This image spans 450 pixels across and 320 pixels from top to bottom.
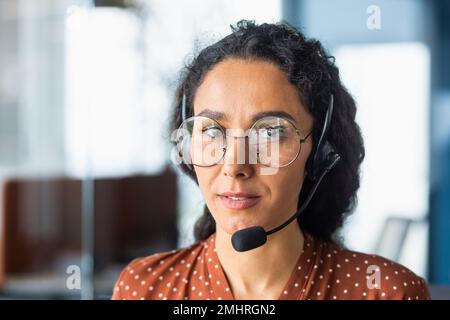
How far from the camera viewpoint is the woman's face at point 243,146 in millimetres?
766

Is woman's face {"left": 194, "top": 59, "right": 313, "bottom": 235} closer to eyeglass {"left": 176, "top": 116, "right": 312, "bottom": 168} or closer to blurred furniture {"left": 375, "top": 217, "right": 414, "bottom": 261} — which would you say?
eyeglass {"left": 176, "top": 116, "right": 312, "bottom": 168}

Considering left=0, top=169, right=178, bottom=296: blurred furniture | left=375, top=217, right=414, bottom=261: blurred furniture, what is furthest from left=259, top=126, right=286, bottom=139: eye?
left=0, top=169, right=178, bottom=296: blurred furniture

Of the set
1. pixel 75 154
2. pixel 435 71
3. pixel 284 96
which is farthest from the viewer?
pixel 75 154

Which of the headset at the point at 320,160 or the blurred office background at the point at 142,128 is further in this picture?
the blurred office background at the point at 142,128

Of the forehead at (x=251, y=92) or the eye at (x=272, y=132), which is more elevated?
the forehead at (x=251, y=92)

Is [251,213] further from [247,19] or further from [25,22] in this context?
[25,22]

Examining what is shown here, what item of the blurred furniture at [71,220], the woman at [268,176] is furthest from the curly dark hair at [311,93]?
the blurred furniture at [71,220]

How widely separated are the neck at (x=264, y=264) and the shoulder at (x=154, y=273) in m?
0.07

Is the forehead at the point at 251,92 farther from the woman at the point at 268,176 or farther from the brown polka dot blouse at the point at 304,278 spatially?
the brown polka dot blouse at the point at 304,278

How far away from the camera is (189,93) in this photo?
0.84 m

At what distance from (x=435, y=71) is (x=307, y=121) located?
562mm

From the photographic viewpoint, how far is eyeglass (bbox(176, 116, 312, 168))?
2.51ft

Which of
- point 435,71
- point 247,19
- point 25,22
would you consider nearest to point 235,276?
point 247,19

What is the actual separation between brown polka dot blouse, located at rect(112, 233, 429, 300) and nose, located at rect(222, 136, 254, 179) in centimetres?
14
